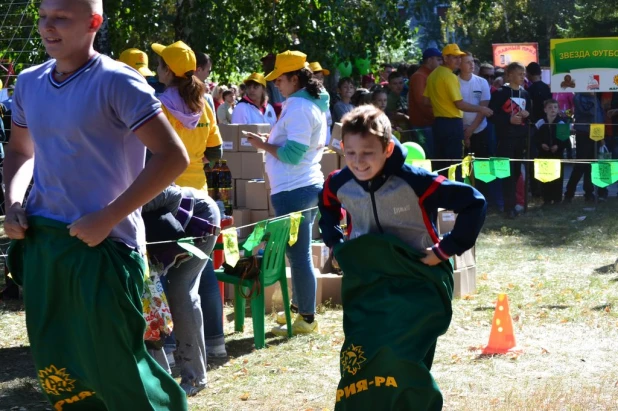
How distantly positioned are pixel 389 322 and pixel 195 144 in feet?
8.26

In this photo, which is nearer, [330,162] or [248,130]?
[330,162]

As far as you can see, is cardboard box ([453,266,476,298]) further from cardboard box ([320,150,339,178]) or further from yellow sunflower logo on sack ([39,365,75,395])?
yellow sunflower logo on sack ([39,365,75,395])

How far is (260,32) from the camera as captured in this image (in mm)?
14453

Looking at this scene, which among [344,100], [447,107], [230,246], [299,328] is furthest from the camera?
[344,100]

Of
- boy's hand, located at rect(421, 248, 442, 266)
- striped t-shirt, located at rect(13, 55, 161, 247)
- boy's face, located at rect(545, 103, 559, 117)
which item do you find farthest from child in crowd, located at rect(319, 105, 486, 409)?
boy's face, located at rect(545, 103, 559, 117)

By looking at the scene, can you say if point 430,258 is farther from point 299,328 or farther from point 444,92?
Answer: point 444,92

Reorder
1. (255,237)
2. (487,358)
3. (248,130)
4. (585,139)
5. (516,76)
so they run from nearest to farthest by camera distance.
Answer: (487,358), (255,237), (248,130), (516,76), (585,139)

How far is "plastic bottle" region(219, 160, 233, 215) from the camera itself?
9562 mm

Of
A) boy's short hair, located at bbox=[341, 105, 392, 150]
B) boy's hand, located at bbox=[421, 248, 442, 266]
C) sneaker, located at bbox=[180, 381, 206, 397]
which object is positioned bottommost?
sneaker, located at bbox=[180, 381, 206, 397]

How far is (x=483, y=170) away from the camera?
10.3 meters

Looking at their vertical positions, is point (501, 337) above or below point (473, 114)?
below

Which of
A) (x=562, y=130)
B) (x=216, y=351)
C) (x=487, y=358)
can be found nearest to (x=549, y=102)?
(x=562, y=130)

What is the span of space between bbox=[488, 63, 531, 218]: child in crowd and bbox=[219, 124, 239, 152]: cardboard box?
5.24 metres

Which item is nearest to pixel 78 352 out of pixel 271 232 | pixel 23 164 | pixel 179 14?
pixel 23 164
